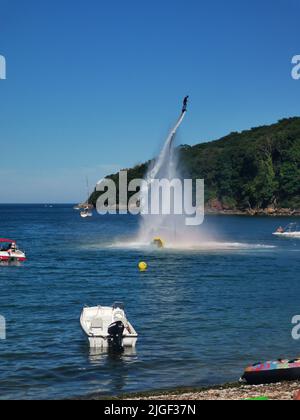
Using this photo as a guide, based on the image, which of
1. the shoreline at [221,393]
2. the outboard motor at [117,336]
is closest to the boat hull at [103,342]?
the outboard motor at [117,336]

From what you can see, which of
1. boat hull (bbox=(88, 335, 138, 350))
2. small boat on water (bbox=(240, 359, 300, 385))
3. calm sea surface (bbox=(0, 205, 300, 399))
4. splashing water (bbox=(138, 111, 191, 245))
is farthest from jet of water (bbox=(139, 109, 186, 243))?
small boat on water (bbox=(240, 359, 300, 385))

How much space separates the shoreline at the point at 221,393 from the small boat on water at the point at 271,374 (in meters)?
0.45

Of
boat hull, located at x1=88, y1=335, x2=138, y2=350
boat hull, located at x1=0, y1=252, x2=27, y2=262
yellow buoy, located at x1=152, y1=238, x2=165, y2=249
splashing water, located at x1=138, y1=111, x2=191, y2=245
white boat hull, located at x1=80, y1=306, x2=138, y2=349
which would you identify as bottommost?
boat hull, located at x1=88, y1=335, x2=138, y2=350

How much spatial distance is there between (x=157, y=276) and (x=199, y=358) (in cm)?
3203

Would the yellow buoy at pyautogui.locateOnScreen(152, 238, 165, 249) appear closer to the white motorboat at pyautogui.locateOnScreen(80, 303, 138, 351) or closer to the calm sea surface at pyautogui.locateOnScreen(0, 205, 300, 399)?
the calm sea surface at pyautogui.locateOnScreen(0, 205, 300, 399)

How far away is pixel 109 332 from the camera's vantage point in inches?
1265

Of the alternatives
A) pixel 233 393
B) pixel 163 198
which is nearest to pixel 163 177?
pixel 163 198

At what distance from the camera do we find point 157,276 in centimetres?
6303

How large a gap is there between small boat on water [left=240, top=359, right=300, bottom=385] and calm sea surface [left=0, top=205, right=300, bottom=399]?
2097 millimetres

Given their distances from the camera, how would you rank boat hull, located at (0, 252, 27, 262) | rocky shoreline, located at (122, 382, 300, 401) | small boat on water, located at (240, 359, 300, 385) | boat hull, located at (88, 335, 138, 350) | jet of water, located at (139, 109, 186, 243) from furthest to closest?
1. jet of water, located at (139, 109, 186, 243)
2. boat hull, located at (0, 252, 27, 262)
3. boat hull, located at (88, 335, 138, 350)
4. small boat on water, located at (240, 359, 300, 385)
5. rocky shoreline, located at (122, 382, 300, 401)

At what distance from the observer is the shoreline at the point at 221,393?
22469 millimetres

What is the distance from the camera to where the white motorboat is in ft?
105
